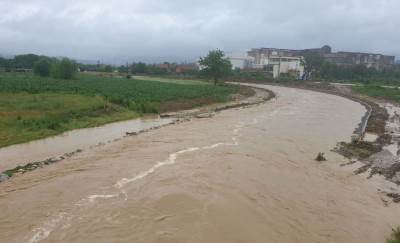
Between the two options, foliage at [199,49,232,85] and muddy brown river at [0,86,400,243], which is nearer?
muddy brown river at [0,86,400,243]

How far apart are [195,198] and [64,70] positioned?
211ft

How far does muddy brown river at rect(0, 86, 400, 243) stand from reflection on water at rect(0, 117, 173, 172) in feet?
5.74

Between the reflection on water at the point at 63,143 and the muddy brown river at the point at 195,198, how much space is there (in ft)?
5.74

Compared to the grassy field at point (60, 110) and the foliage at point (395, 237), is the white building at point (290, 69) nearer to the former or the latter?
the grassy field at point (60, 110)

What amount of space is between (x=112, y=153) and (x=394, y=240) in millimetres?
13830

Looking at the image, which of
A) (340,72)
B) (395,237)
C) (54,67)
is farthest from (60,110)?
(340,72)

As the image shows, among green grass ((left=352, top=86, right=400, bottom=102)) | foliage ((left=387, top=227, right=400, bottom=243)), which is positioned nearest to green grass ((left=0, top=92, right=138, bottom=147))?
foliage ((left=387, top=227, right=400, bottom=243))

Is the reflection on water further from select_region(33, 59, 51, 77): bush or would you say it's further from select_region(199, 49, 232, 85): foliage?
select_region(33, 59, 51, 77): bush

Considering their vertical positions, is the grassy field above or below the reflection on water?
above

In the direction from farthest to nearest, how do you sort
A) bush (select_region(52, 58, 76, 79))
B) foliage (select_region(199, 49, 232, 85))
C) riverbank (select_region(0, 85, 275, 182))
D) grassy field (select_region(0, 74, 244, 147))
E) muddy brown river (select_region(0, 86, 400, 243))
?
1. foliage (select_region(199, 49, 232, 85))
2. bush (select_region(52, 58, 76, 79))
3. grassy field (select_region(0, 74, 244, 147))
4. riverbank (select_region(0, 85, 275, 182))
5. muddy brown river (select_region(0, 86, 400, 243))

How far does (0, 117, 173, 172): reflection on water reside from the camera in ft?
61.6

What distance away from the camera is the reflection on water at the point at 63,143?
18781 millimetres

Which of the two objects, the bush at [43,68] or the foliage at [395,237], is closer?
the foliage at [395,237]

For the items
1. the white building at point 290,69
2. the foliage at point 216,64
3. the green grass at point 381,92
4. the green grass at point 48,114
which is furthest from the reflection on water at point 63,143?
the white building at point 290,69
